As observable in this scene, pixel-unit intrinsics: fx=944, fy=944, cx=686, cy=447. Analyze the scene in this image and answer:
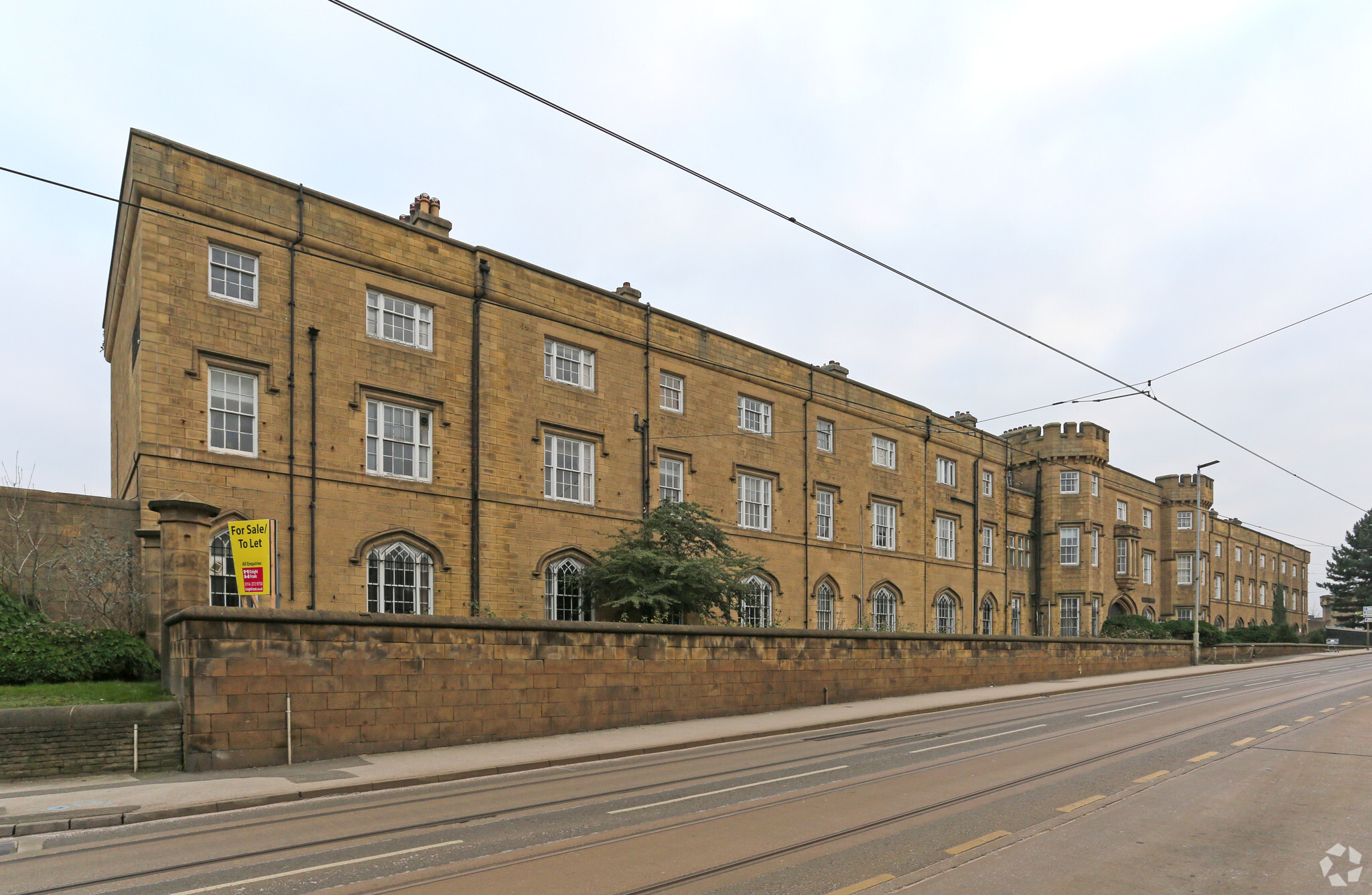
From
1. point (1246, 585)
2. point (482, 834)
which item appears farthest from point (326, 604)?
point (1246, 585)

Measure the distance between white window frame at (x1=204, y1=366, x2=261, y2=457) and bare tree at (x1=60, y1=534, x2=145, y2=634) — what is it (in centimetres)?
310

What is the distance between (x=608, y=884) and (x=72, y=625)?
12787 mm

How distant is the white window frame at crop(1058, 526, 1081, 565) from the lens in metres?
51.7

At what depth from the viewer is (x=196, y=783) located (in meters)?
12.8

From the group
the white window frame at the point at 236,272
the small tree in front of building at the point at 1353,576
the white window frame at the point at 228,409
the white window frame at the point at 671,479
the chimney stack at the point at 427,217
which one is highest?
the chimney stack at the point at 427,217

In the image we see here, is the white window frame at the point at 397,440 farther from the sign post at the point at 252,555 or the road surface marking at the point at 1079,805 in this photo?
the road surface marking at the point at 1079,805

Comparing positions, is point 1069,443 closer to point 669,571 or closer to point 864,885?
point 669,571

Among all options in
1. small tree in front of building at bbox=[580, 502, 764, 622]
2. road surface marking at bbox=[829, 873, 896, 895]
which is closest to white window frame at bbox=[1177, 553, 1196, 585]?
small tree in front of building at bbox=[580, 502, 764, 622]

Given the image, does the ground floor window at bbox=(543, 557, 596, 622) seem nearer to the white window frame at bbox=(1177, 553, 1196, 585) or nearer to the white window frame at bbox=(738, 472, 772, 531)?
the white window frame at bbox=(738, 472, 772, 531)

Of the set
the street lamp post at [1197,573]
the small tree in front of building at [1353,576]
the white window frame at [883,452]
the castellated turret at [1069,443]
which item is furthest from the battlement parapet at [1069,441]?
the small tree in front of building at [1353,576]

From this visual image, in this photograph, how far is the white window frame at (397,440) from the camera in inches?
898

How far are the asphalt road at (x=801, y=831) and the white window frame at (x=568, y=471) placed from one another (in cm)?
1167

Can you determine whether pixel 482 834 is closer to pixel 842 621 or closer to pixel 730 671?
pixel 730 671

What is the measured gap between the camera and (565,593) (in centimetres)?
2638
